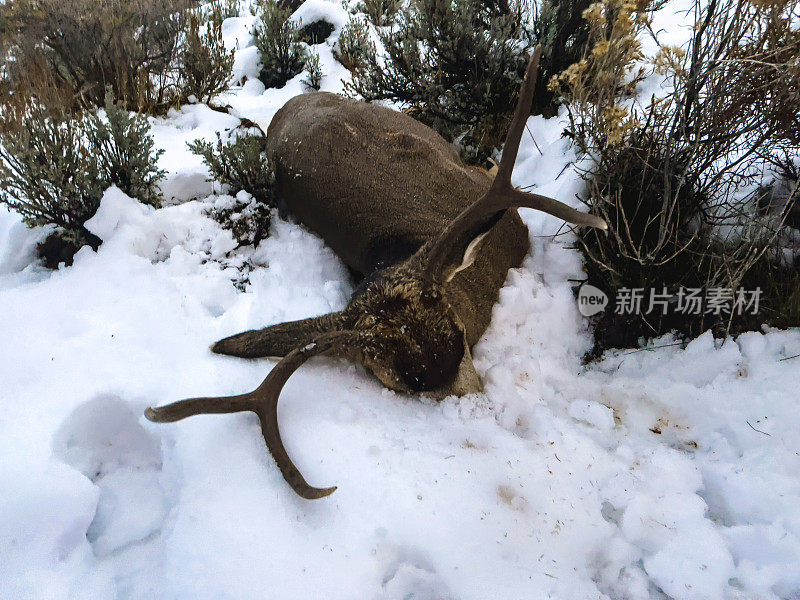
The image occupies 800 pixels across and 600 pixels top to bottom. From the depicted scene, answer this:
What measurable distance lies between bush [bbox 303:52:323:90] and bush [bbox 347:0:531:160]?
1597 mm

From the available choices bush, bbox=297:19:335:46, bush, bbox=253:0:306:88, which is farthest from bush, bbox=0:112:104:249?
bush, bbox=297:19:335:46

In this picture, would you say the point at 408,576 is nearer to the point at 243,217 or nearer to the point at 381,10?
the point at 243,217

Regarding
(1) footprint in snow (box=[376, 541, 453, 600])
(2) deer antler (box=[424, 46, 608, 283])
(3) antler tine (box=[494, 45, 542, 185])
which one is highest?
(3) antler tine (box=[494, 45, 542, 185])

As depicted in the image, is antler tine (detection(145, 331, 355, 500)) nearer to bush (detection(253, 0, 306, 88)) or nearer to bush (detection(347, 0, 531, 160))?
bush (detection(347, 0, 531, 160))

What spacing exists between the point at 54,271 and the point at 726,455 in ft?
11.3

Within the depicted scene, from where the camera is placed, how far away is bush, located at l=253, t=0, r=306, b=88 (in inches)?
238

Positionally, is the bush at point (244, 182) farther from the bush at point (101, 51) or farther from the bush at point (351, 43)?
the bush at point (351, 43)

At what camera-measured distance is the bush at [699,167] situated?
220 centimetres

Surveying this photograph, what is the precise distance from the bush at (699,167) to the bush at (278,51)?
441 cm

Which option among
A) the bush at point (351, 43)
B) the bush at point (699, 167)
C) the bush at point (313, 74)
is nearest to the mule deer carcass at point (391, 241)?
the bush at point (699, 167)

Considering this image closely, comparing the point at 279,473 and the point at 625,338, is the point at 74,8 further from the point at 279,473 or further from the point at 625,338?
the point at 625,338

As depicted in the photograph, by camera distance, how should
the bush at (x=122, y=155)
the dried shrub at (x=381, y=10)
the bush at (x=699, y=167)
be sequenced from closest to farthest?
the bush at (x=699, y=167) → the bush at (x=122, y=155) → the dried shrub at (x=381, y=10)

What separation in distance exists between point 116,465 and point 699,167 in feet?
9.72

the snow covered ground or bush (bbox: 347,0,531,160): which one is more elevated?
bush (bbox: 347,0,531,160)
